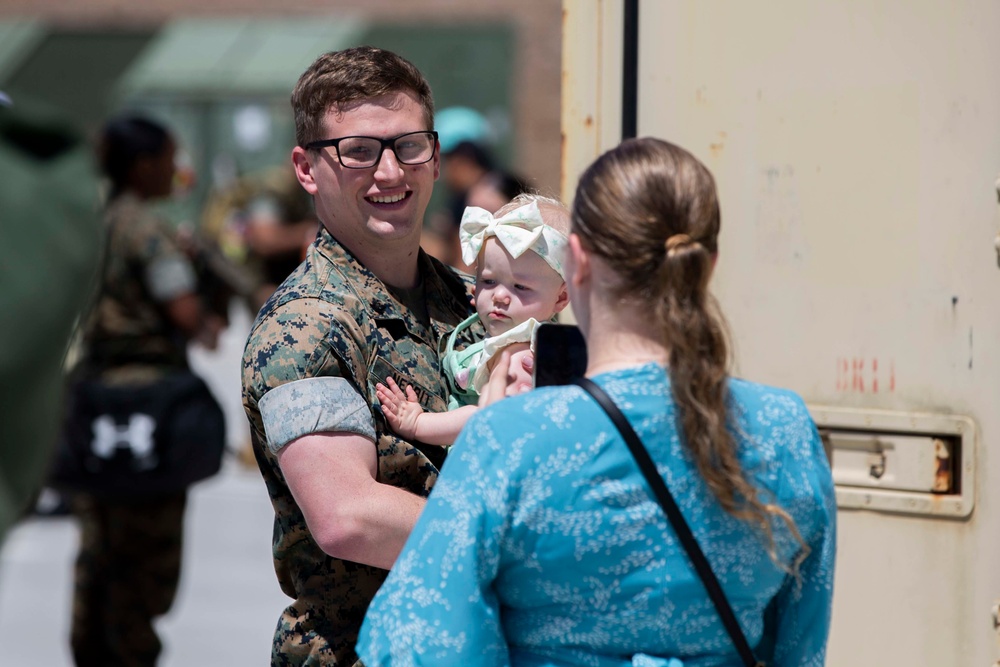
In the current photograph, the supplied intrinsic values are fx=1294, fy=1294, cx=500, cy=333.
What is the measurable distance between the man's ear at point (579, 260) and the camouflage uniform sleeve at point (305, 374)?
0.58 m

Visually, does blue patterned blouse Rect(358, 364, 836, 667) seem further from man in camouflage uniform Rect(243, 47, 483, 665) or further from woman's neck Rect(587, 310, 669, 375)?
man in camouflage uniform Rect(243, 47, 483, 665)

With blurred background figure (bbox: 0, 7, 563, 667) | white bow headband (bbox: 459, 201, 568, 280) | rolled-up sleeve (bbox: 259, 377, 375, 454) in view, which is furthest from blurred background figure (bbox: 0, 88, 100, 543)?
blurred background figure (bbox: 0, 7, 563, 667)

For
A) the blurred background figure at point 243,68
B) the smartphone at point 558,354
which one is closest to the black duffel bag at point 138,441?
the smartphone at point 558,354

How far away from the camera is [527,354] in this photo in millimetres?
2252

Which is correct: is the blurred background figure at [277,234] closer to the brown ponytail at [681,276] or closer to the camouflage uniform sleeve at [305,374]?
the camouflage uniform sleeve at [305,374]

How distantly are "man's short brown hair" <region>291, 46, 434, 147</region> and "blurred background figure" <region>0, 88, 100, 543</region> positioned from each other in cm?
69

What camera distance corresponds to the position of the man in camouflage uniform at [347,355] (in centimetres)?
218

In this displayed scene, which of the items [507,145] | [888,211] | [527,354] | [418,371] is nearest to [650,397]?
[527,354]

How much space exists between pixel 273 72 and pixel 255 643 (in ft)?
30.9

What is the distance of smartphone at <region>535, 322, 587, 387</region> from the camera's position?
197 centimetres

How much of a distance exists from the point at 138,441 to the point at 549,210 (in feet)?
9.54

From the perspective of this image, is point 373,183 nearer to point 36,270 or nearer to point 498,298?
point 498,298

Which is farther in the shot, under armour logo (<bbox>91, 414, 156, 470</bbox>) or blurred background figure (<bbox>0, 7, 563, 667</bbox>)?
blurred background figure (<bbox>0, 7, 563, 667</bbox>)

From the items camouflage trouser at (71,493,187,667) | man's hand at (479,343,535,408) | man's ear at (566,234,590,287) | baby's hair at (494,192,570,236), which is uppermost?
baby's hair at (494,192,570,236)
